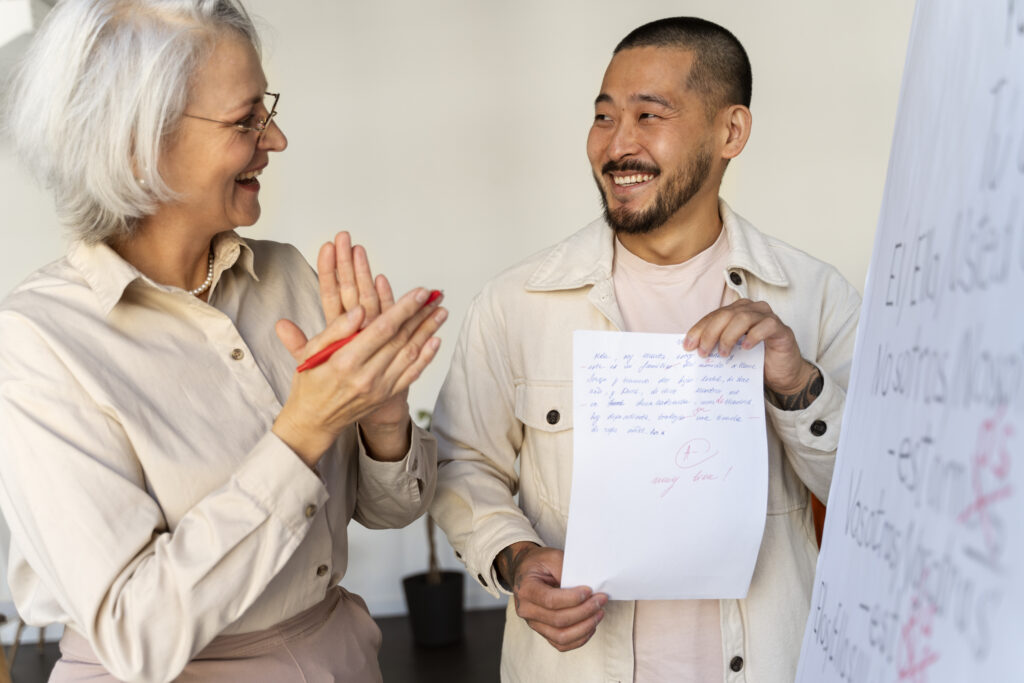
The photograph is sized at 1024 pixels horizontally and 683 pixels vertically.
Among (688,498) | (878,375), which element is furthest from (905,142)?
(688,498)

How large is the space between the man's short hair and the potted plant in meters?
2.52

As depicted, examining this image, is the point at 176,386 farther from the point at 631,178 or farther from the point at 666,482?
the point at 631,178

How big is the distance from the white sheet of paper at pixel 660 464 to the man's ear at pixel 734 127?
554mm

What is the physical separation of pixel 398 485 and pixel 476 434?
28 cm

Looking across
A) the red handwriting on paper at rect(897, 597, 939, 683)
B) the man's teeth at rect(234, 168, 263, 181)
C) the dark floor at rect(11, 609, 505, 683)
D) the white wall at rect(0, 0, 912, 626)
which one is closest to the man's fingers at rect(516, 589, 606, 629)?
the red handwriting on paper at rect(897, 597, 939, 683)

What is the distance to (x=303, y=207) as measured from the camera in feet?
14.0

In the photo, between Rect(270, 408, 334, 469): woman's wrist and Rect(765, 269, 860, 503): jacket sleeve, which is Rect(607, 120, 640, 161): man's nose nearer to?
Rect(765, 269, 860, 503): jacket sleeve

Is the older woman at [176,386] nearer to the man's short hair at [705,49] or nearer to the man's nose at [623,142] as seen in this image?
the man's nose at [623,142]

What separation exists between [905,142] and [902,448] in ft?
0.90

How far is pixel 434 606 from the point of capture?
4.02 m

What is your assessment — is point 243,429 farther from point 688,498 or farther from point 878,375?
point 878,375

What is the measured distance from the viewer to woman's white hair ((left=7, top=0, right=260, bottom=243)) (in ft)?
3.91

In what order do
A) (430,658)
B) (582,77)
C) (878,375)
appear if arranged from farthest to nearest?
(582,77)
(430,658)
(878,375)

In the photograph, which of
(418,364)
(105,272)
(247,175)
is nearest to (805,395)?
(418,364)
